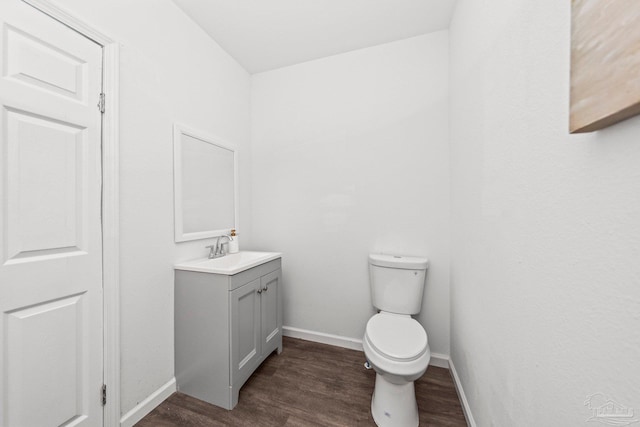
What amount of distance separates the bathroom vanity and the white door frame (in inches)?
13.1

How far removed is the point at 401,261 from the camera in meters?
1.75

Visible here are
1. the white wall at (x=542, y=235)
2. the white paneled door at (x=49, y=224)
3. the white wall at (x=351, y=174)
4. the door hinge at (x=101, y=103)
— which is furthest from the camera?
the white wall at (x=351, y=174)

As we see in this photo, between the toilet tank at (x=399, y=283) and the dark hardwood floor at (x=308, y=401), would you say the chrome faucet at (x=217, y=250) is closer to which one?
the dark hardwood floor at (x=308, y=401)

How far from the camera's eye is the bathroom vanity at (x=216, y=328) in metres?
1.40

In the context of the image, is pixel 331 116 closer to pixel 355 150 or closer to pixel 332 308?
pixel 355 150

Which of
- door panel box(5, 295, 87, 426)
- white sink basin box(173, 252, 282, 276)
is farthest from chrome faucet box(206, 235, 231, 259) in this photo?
door panel box(5, 295, 87, 426)

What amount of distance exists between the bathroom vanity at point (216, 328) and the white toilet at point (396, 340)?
0.76m

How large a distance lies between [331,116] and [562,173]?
1.75 meters

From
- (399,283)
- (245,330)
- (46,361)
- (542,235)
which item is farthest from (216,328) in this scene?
(542,235)

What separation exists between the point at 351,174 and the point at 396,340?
126 centimetres

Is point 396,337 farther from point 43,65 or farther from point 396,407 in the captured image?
point 43,65

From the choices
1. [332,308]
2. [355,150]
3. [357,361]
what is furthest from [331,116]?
[357,361]

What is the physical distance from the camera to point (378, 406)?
52.7 inches

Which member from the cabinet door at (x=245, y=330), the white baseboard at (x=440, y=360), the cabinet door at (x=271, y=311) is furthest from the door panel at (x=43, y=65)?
the white baseboard at (x=440, y=360)
